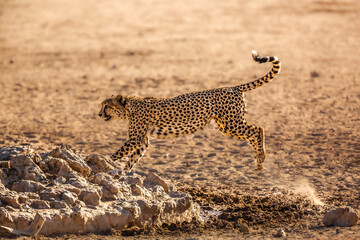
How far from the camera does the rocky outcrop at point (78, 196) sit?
684 centimetres

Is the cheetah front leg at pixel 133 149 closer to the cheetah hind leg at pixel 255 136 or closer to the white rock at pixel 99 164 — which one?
the cheetah hind leg at pixel 255 136

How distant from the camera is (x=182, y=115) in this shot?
943 cm

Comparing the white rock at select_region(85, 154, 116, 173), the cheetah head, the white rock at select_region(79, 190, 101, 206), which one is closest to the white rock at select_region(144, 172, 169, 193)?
the white rock at select_region(85, 154, 116, 173)

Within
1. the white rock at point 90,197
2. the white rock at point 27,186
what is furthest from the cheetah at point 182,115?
the white rock at point 27,186

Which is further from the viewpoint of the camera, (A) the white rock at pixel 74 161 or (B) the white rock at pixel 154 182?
(B) the white rock at pixel 154 182

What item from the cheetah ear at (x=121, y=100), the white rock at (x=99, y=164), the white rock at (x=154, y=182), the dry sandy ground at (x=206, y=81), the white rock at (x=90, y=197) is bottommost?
the dry sandy ground at (x=206, y=81)

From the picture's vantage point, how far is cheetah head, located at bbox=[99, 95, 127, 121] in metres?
9.63

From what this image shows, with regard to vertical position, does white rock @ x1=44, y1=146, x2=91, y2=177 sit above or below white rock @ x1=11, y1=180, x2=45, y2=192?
above

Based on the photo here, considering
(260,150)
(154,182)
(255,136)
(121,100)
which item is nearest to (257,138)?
(255,136)

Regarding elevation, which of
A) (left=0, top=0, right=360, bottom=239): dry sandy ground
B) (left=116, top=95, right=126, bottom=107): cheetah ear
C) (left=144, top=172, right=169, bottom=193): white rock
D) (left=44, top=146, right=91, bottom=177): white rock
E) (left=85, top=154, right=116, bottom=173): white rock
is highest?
(left=116, top=95, right=126, bottom=107): cheetah ear

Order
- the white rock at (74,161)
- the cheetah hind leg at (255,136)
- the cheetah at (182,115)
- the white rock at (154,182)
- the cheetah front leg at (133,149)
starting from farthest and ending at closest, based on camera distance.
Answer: the cheetah hind leg at (255,136) < the cheetah at (182,115) < the cheetah front leg at (133,149) < the white rock at (154,182) < the white rock at (74,161)

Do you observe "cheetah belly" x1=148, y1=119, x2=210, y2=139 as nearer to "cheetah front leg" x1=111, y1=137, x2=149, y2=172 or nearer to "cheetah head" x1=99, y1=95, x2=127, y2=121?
"cheetah front leg" x1=111, y1=137, x2=149, y2=172

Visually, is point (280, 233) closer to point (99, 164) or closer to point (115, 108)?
point (99, 164)

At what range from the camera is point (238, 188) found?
9.02m
